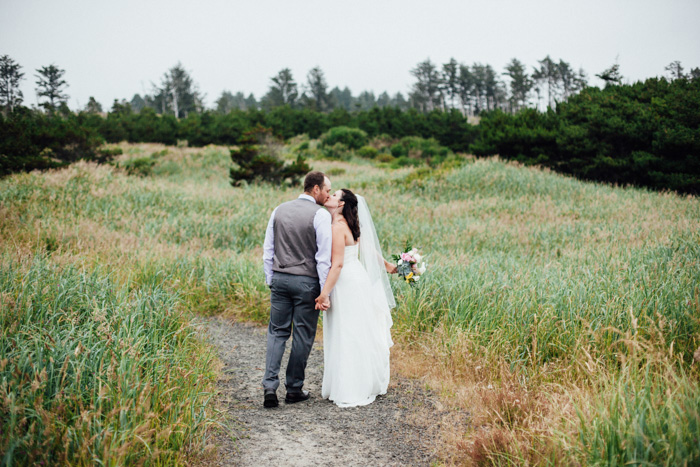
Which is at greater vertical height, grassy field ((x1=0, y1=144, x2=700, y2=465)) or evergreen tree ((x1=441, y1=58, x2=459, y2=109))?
evergreen tree ((x1=441, y1=58, x2=459, y2=109))

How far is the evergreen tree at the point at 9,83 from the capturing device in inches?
618

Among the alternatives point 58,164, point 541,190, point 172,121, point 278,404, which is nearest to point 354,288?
point 278,404

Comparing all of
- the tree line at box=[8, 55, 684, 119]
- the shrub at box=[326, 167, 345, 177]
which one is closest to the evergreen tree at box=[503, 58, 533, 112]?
the tree line at box=[8, 55, 684, 119]

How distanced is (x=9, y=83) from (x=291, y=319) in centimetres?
2085

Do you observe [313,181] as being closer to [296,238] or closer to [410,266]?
[296,238]

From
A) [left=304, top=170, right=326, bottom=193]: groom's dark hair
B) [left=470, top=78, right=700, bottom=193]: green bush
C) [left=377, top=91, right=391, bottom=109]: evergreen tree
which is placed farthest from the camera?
[left=377, top=91, right=391, bottom=109]: evergreen tree

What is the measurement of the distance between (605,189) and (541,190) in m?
3.13

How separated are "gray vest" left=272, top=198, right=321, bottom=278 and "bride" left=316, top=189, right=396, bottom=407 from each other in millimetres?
250

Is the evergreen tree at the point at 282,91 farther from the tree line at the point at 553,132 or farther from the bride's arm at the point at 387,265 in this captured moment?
the bride's arm at the point at 387,265

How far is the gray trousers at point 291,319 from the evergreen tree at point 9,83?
16698 millimetres

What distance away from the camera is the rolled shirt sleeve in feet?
14.2

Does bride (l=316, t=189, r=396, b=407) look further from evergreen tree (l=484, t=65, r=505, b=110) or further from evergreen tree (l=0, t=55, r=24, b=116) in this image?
evergreen tree (l=484, t=65, r=505, b=110)

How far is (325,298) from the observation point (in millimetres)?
4312

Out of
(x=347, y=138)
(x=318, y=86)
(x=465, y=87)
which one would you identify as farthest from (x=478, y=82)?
(x=347, y=138)
